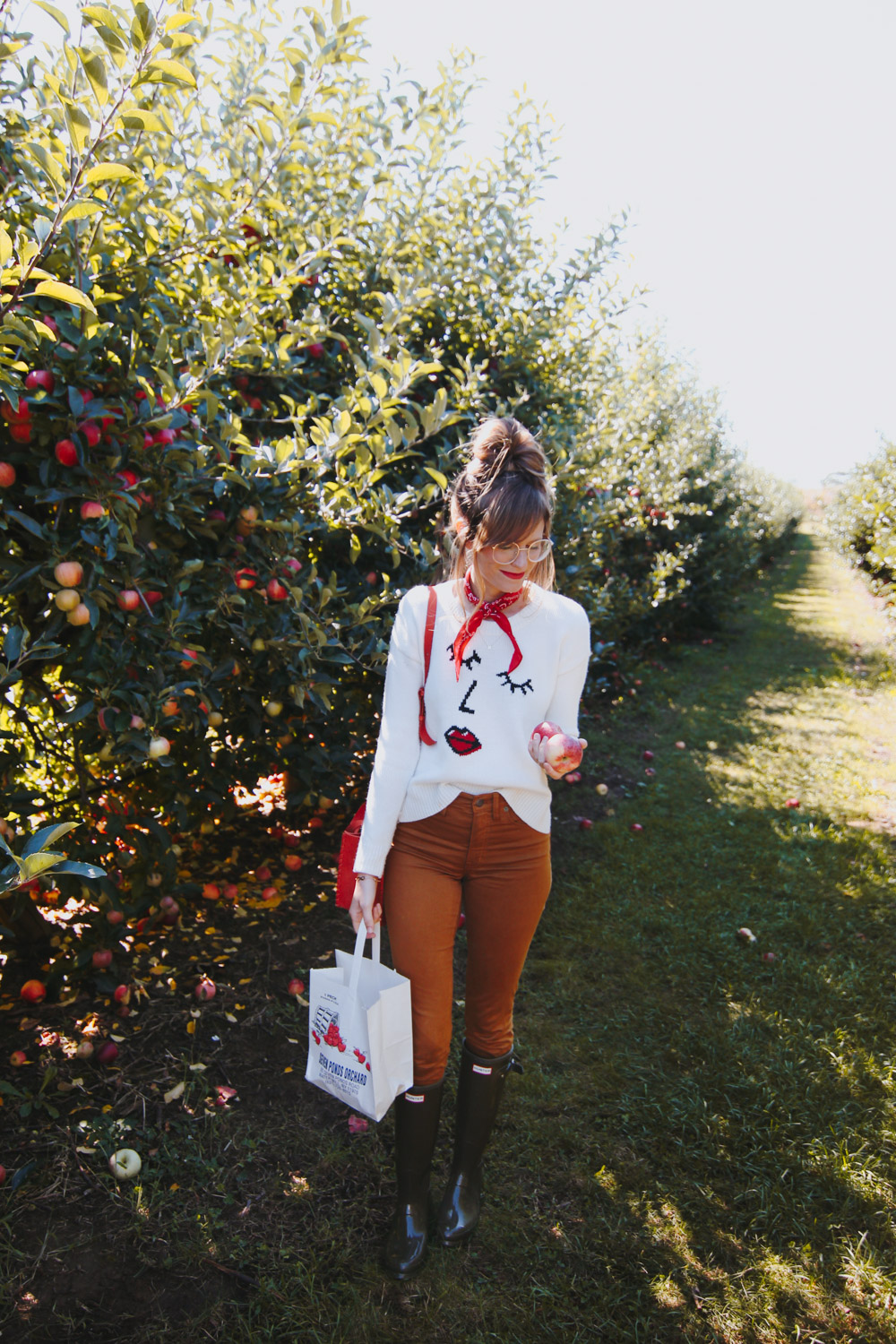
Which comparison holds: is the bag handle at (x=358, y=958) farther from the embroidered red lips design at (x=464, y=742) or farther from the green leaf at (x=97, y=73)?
the green leaf at (x=97, y=73)

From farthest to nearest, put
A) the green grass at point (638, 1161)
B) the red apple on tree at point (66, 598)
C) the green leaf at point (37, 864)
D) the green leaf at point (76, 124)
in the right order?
the red apple on tree at point (66, 598)
the green grass at point (638, 1161)
the green leaf at point (76, 124)
the green leaf at point (37, 864)

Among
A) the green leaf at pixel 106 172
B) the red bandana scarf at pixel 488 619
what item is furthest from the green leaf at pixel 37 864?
the green leaf at pixel 106 172

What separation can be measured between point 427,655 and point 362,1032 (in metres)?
0.85

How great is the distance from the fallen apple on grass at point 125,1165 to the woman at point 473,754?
28.6 inches

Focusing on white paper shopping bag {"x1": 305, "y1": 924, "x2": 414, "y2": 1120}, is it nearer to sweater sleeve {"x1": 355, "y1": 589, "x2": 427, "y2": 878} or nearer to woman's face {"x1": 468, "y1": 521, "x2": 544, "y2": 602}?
sweater sleeve {"x1": 355, "y1": 589, "x2": 427, "y2": 878}

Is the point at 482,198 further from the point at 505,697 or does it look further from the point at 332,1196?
the point at 332,1196

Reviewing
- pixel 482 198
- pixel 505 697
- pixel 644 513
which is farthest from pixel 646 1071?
pixel 644 513

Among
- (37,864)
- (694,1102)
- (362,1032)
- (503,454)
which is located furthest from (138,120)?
(694,1102)

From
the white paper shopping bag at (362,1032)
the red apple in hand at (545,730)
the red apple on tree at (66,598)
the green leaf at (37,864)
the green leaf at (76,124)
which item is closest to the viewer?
the green leaf at (37,864)

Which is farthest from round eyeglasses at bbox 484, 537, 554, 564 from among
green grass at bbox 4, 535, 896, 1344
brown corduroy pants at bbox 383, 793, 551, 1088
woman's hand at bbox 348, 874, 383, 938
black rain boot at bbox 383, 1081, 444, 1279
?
green grass at bbox 4, 535, 896, 1344

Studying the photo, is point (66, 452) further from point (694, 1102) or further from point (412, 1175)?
point (694, 1102)

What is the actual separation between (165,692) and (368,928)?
2.96 feet

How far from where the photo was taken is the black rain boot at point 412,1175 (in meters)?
2.03

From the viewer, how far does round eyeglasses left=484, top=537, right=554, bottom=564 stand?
1.90 m
